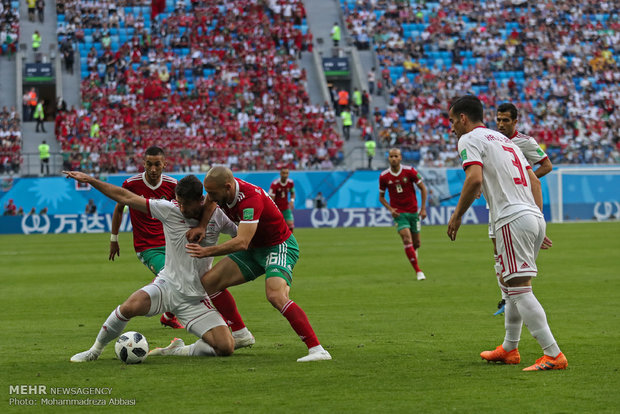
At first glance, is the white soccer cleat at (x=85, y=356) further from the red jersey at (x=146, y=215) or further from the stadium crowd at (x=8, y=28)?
the stadium crowd at (x=8, y=28)

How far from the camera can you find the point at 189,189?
823 centimetres

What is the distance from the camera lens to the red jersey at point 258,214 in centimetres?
806

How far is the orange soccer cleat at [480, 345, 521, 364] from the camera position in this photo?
7.87 meters

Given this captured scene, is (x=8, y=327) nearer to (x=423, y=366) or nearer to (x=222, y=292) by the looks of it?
(x=222, y=292)

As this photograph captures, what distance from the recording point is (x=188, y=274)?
858cm

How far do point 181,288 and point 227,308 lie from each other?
28.6 inches

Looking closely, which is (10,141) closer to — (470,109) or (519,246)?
(470,109)

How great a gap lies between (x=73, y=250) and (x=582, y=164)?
86.0 feet

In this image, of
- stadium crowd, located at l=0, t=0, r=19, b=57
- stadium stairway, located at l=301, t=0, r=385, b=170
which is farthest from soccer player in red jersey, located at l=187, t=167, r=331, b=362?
stadium crowd, located at l=0, t=0, r=19, b=57

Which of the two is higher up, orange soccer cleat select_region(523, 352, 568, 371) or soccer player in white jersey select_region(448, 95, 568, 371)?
soccer player in white jersey select_region(448, 95, 568, 371)

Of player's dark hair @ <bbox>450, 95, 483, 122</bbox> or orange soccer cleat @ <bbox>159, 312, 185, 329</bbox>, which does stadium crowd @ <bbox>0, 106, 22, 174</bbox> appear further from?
player's dark hair @ <bbox>450, 95, 483, 122</bbox>

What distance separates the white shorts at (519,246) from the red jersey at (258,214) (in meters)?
2.20

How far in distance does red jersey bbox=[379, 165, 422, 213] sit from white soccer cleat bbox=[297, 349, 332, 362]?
10197 mm

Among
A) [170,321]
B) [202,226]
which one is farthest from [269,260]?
[170,321]
